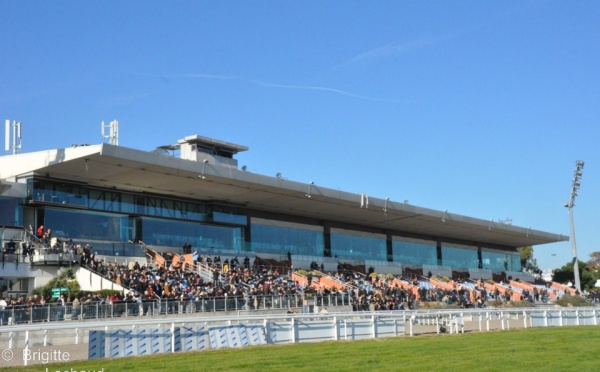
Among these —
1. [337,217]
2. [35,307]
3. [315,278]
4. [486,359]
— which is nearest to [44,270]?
[35,307]

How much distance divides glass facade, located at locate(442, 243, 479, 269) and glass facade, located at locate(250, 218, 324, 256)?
62.9 ft

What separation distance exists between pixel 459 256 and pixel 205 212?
35139 mm

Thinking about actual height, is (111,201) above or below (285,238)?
above

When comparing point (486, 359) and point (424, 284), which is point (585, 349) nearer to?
point (486, 359)

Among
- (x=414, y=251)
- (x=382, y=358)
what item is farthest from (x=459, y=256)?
(x=382, y=358)

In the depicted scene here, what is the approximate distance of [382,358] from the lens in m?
16.4

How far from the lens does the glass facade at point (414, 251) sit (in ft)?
223

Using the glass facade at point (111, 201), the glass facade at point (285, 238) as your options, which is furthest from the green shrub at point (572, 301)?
the glass facade at point (111, 201)

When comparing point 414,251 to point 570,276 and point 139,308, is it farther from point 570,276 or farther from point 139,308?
point 139,308

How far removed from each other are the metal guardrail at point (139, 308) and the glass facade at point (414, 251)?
32.0m

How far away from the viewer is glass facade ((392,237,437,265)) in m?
68.1

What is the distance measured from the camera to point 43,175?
127ft

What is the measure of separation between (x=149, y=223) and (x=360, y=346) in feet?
87.2

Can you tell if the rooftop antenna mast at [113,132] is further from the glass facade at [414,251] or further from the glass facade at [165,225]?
the glass facade at [414,251]
